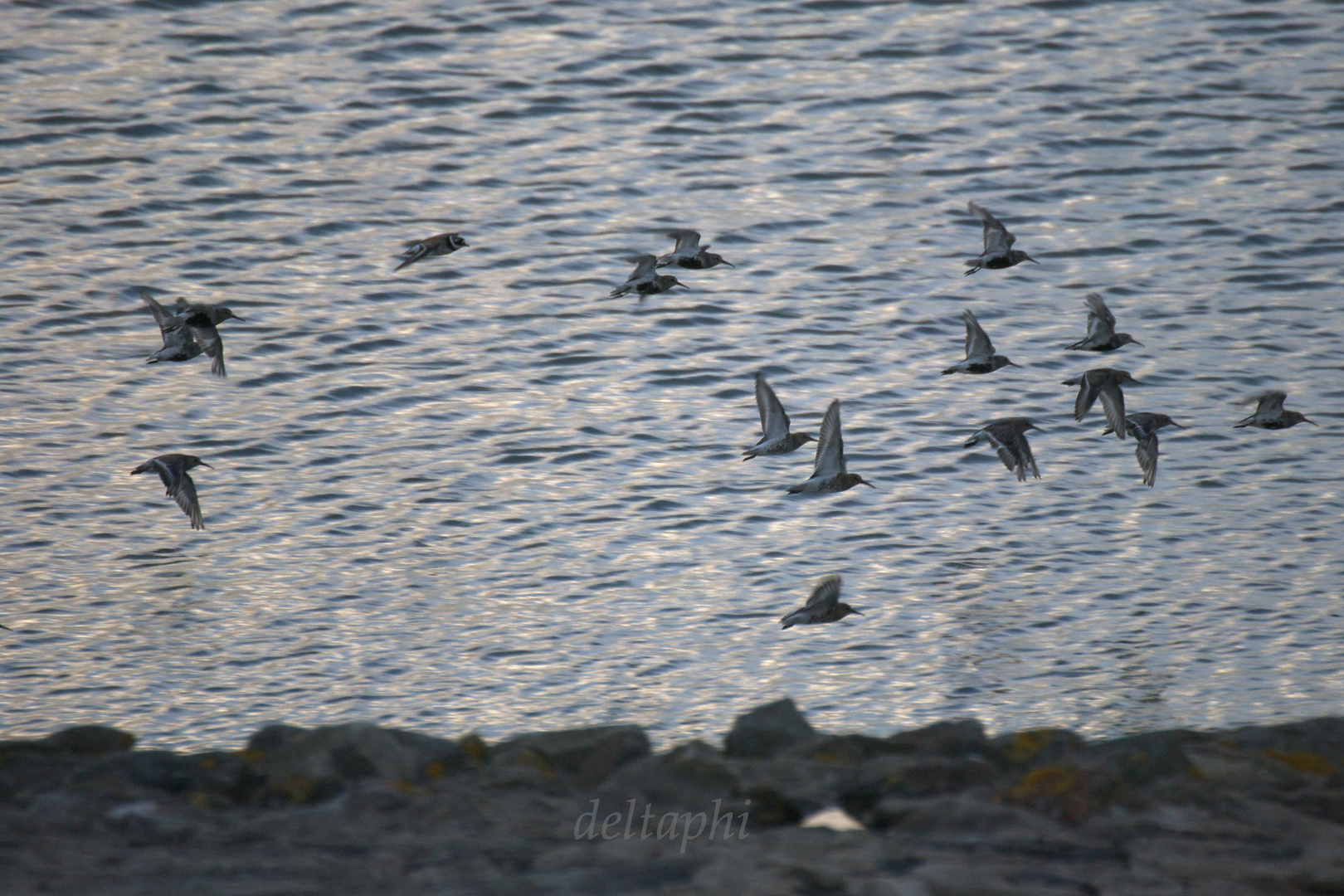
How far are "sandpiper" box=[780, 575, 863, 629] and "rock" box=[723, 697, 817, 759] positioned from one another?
54.6 inches

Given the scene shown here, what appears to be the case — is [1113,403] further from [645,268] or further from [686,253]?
[645,268]

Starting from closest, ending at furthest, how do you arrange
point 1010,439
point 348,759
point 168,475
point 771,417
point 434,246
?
point 348,759 < point 771,417 < point 168,475 < point 1010,439 < point 434,246

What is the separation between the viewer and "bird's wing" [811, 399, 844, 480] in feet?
39.0

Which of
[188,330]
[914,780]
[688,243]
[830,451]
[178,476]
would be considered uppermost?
[688,243]

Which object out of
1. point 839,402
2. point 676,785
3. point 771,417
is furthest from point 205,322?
point 676,785

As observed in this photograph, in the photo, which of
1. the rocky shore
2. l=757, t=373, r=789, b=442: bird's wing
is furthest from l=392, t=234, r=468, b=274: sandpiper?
the rocky shore

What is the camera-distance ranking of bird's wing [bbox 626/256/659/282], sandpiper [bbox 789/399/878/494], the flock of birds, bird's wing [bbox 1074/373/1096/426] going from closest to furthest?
sandpiper [bbox 789/399/878/494] < the flock of birds < bird's wing [bbox 1074/373/1096/426] < bird's wing [bbox 626/256/659/282]

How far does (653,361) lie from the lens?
1700cm

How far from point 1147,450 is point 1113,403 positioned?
649 mm

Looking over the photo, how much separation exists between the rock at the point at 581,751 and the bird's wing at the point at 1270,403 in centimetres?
703

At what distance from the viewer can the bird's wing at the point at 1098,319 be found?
529 inches

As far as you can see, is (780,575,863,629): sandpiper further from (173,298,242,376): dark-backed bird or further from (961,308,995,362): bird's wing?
(173,298,242,376): dark-backed bird

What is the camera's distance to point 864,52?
23500mm

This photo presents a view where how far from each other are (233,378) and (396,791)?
929 centimetres
